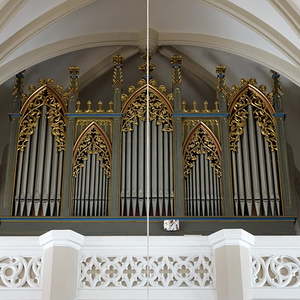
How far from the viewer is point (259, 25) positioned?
29.5ft

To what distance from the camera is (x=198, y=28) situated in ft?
33.2

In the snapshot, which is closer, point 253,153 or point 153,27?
point 253,153

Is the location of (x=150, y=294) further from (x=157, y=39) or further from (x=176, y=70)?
(x=157, y=39)

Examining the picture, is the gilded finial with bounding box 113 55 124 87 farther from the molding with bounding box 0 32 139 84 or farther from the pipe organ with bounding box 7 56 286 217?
the molding with bounding box 0 32 139 84

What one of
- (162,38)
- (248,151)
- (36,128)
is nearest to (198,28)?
(162,38)

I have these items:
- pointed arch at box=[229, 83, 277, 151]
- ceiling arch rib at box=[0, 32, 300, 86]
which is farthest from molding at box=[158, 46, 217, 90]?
pointed arch at box=[229, 83, 277, 151]

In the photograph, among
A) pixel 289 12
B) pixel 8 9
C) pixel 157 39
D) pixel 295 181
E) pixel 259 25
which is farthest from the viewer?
pixel 157 39

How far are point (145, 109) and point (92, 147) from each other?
1.01 m

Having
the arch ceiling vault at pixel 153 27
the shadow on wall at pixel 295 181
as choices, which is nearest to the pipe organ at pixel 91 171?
the arch ceiling vault at pixel 153 27

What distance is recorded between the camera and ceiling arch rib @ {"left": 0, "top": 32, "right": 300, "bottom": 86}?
31.3 ft

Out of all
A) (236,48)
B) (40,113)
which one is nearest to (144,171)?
(40,113)

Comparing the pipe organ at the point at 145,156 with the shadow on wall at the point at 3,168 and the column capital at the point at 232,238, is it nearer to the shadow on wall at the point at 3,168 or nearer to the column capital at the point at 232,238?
the shadow on wall at the point at 3,168

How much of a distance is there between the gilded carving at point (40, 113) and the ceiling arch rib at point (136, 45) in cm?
58

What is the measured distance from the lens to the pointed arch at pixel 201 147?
9109 millimetres
